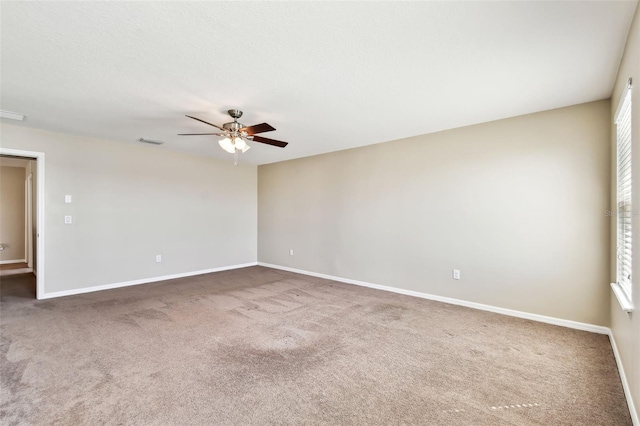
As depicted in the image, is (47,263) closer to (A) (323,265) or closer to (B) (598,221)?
(A) (323,265)

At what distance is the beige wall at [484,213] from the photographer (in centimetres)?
309

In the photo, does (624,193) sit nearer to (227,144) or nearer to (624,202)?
(624,202)

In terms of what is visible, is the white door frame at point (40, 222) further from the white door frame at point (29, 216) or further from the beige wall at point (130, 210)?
the white door frame at point (29, 216)

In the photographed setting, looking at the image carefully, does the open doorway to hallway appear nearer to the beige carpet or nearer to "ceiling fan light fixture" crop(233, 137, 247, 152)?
the beige carpet

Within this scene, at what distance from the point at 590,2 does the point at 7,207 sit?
1043 centimetres

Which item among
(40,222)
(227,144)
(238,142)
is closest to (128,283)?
(40,222)

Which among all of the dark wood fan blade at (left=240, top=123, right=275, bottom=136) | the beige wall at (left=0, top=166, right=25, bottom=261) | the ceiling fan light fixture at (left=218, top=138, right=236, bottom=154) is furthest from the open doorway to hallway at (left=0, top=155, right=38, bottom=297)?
the dark wood fan blade at (left=240, top=123, right=275, bottom=136)

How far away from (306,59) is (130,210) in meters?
4.35

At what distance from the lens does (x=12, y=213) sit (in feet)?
22.6

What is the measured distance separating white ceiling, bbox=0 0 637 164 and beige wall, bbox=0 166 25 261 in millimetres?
5143

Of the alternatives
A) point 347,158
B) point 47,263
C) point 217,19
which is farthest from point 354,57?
point 47,263

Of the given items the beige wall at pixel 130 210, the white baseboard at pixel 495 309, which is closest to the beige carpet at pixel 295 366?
the white baseboard at pixel 495 309

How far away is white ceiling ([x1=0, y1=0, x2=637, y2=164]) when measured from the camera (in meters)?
1.73

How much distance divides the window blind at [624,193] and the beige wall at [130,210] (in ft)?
19.7
